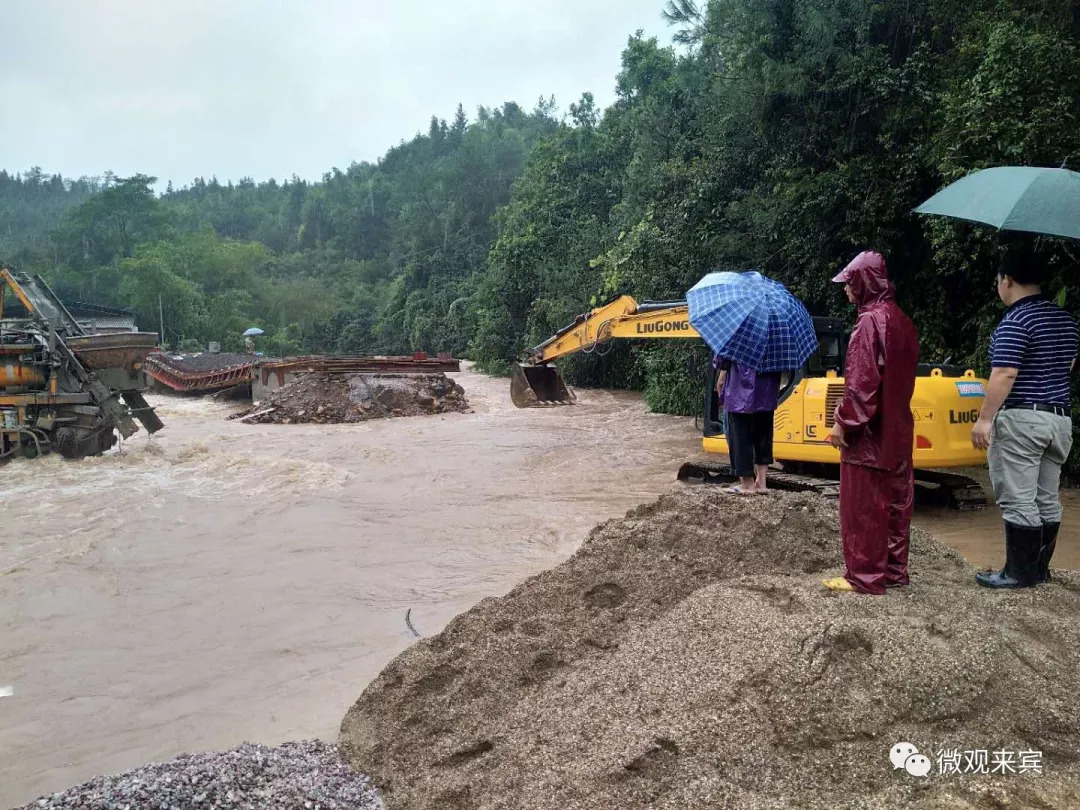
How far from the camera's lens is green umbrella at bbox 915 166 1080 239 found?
12.1ft

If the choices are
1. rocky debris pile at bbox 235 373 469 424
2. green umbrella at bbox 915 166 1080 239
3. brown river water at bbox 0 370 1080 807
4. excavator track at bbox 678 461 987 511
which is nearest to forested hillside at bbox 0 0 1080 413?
excavator track at bbox 678 461 987 511

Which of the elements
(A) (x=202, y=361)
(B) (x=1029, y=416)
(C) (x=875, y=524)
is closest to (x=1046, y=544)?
(B) (x=1029, y=416)

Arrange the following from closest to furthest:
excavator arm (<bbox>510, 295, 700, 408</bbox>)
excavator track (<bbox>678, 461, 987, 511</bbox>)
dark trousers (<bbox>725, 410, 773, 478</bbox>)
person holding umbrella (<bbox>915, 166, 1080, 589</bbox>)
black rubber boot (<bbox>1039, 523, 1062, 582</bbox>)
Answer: person holding umbrella (<bbox>915, 166, 1080, 589</bbox>), black rubber boot (<bbox>1039, 523, 1062, 582</bbox>), dark trousers (<bbox>725, 410, 773, 478</bbox>), excavator track (<bbox>678, 461, 987, 511</bbox>), excavator arm (<bbox>510, 295, 700, 408</bbox>)

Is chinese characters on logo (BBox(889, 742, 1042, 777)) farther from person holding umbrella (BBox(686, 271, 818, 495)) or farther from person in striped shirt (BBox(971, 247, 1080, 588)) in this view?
person holding umbrella (BBox(686, 271, 818, 495))

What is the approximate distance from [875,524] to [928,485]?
5259mm

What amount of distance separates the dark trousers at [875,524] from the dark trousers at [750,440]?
82.4 inches

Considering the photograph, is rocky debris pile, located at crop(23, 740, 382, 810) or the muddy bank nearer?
rocky debris pile, located at crop(23, 740, 382, 810)

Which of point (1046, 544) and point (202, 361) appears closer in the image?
point (1046, 544)

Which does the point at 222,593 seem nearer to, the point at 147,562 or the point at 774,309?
the point at 147,562

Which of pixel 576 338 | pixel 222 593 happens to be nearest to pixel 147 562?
pixel 222 593

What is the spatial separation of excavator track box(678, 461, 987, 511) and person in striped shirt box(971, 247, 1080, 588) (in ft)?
11.2

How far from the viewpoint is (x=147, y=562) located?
23.3ft

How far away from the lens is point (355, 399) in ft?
61.2

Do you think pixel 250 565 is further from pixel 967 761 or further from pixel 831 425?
pixel 967 761
